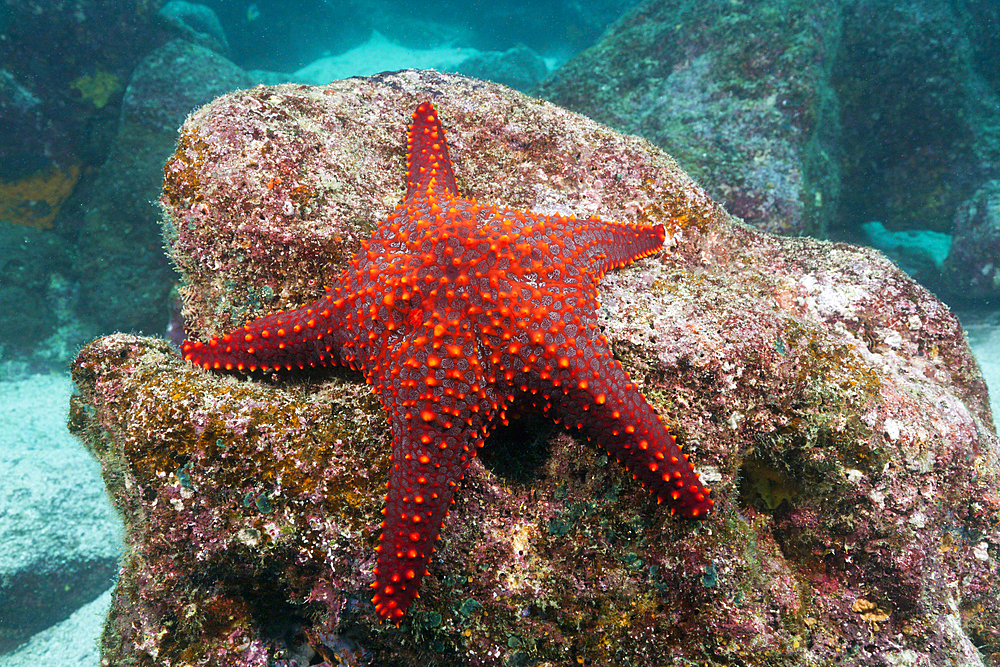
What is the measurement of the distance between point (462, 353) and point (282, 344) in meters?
1.32

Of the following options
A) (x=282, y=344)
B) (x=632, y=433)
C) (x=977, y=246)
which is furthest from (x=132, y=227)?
(x=977, y=246)

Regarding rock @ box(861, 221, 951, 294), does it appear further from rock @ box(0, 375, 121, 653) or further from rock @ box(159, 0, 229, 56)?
rock @ box(159, 0, 229, 56)

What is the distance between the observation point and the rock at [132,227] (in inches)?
411

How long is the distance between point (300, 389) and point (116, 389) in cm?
128

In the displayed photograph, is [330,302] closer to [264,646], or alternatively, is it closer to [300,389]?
[300,389]

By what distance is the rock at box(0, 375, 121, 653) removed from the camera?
25.8ft

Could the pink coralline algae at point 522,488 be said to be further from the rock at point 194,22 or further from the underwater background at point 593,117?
the rock at point 194,22

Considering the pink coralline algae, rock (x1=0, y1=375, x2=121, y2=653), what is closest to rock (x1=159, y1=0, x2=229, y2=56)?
rock (x1=0, y1=375, x2=121, y2=653)

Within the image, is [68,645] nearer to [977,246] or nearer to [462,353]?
[462,353]

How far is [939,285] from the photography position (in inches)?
476

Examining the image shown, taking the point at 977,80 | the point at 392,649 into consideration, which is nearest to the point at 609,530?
the point at 392,649

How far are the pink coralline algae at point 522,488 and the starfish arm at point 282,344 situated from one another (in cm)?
17

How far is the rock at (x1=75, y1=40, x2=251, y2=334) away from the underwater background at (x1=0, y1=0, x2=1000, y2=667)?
0.15 feet

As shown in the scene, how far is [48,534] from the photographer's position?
27.0 feet
